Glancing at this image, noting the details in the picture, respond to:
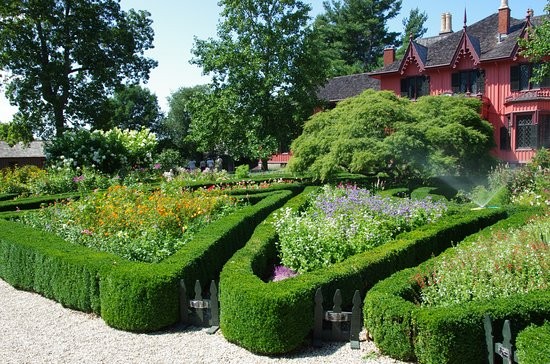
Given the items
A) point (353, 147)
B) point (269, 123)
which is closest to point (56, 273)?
point (353, 147)

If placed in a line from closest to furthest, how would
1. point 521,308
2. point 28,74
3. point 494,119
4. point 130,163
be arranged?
1. point 521,308
2. point 130,163
3. point 494,119
4. point 28,74

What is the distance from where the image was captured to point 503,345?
5.24 meters

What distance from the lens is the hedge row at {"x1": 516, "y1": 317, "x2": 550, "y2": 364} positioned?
4750mm

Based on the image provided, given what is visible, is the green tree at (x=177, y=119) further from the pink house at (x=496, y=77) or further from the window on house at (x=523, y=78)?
the window on house at (x=523, y=78)

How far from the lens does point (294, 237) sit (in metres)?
8.91

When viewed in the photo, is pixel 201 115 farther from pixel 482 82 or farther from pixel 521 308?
pixel 521 308

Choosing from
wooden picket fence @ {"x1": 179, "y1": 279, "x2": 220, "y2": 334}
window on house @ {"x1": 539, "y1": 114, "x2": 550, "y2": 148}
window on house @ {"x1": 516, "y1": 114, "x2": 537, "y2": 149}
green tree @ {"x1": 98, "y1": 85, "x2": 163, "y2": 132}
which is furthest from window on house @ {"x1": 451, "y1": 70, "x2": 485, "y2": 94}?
green tree @ {"x1": 98, "y1": 85, "x2": 163, "y2": 132}

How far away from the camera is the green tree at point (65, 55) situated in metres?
29.6

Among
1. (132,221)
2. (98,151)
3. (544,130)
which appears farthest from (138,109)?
(132,221)

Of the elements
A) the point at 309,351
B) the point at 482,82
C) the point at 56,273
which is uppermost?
the point at 482,82

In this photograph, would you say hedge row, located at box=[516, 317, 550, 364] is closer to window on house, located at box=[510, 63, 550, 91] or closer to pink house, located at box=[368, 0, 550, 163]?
pink house, located at box=[368, 0, 550, 163]

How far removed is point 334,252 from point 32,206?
10.2m

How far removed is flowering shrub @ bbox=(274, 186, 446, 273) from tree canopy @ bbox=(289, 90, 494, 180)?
4.63 m

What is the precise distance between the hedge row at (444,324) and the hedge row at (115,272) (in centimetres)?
295
